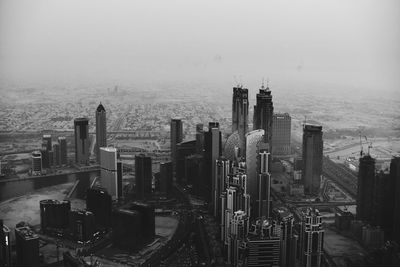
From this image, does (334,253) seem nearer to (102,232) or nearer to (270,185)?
(270,185)

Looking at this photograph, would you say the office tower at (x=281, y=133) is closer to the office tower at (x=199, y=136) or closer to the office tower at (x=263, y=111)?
the office tower at (x=263, y=111)

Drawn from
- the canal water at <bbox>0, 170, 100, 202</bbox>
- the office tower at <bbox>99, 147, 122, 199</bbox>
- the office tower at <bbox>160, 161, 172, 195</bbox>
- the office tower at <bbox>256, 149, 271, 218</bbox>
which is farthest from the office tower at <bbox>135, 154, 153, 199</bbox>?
the office tower at <bbox>256, 149, 271, 218</bbox>

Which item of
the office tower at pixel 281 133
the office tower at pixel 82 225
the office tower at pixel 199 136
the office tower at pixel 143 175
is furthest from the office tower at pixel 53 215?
the office tower at pixel 281 133

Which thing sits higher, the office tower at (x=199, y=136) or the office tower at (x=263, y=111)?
the office tower at (x=263, y=111)

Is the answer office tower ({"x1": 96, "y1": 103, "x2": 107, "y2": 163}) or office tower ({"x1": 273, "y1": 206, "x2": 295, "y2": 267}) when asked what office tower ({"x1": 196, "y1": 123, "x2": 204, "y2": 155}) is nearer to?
office tower ({"x1": 96, "y1": 103, "x2": 107, "y2": 163})

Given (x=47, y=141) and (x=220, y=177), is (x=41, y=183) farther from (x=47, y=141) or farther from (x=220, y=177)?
(x=220, y=177)

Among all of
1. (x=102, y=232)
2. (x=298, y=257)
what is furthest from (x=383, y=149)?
(x=102, y=232)

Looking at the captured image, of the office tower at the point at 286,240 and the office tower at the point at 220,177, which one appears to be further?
the office tower at the point at 220,177
